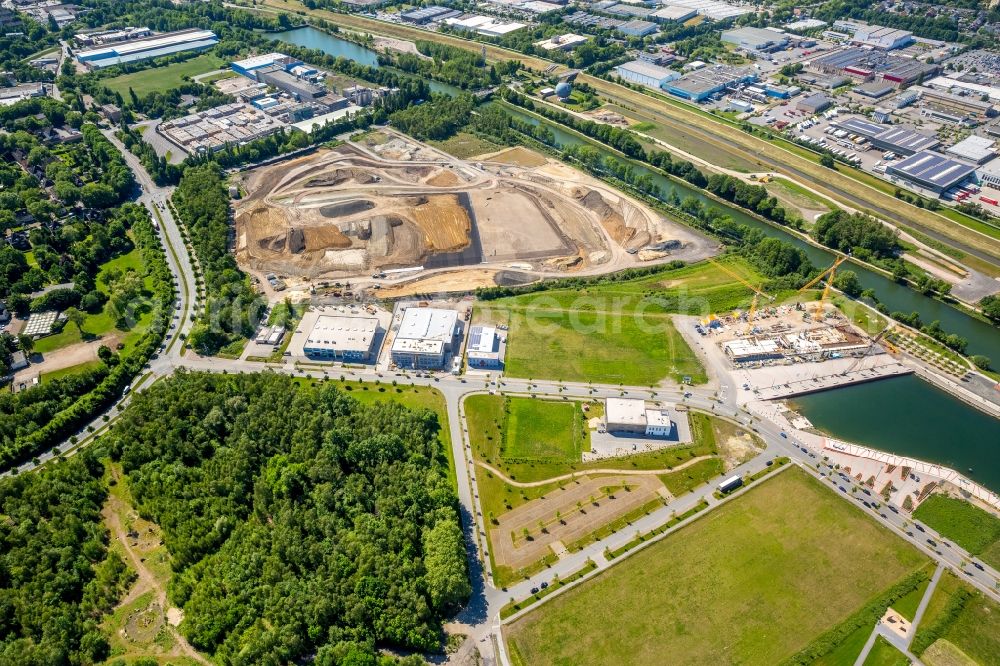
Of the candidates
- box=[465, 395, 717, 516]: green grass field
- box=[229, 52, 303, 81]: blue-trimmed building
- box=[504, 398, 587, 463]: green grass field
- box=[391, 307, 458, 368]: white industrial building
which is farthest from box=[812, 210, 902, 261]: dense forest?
box=[229, 52, 303, 81]: blue-trimmed building

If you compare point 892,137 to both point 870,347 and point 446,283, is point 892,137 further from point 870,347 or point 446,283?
point 446,283

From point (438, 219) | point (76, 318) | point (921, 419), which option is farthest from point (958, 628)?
point (76, 318)

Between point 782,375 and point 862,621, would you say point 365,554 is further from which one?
point 782,375

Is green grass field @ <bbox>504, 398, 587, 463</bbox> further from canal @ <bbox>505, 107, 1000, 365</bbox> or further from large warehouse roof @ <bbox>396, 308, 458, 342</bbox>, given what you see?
canal @ <bbox>505, 107, 1000, 365</bbox>

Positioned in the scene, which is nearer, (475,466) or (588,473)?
(588,473)

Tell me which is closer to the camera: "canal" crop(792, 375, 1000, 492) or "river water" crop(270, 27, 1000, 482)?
"canal" crop(792, 375, 1000, 492)
